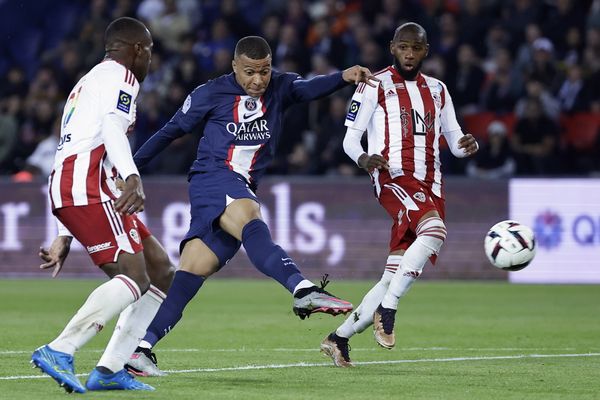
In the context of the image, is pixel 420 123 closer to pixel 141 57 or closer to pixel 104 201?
pixel 141 57

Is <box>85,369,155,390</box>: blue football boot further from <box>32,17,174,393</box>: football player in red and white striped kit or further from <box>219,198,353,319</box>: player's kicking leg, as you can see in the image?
<box>219,198,353,319</box>: player's kicking leg

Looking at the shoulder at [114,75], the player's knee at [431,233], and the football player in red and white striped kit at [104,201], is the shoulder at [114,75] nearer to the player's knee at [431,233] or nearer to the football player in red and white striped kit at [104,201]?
the football player in red and white striped kit at [104,201]

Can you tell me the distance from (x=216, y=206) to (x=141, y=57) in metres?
1.29

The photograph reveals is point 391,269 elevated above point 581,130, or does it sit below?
below

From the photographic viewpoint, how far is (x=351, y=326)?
28.5ft

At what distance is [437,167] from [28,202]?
31.3 feet

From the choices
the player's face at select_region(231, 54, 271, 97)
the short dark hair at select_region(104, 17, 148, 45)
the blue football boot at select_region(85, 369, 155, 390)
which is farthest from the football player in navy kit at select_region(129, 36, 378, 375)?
the short dark hair at select_region(104, 17, 148, 45)

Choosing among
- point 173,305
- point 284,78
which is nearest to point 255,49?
point 284,78

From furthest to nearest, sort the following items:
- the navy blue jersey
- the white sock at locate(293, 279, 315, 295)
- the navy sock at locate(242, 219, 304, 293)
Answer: the navy blue jersey → the navy sock at locate(242, 219, 304, 293) → the white sock at locate(293, 279, 315, 295)

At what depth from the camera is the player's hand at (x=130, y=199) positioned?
657cm

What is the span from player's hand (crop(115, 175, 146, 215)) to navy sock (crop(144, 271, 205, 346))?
1.54 m

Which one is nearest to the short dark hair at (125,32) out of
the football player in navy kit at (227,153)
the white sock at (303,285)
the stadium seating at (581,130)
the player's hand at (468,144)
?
the football player in navy kit at (227,153)

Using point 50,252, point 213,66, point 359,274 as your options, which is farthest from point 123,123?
point 213,66

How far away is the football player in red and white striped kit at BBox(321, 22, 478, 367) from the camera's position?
8.69m
